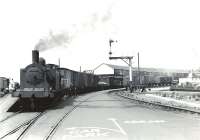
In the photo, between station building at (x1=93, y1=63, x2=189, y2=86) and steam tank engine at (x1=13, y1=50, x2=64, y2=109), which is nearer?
steam tank engine at (x1=13, y1=50, x2=64, y2=109)

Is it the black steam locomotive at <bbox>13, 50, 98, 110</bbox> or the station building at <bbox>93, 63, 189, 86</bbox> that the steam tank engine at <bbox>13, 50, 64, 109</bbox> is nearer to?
the black steam locomotive at <bbox>13, 50, 98, 110</bbox>

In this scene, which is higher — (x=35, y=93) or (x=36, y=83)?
(x=36, y=83)

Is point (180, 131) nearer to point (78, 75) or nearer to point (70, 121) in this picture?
point (70, 121)

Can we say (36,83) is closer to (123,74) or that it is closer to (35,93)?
(35,93)

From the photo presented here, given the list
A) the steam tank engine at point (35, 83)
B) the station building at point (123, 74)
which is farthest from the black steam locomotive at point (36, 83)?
the station building at point (123, 74)

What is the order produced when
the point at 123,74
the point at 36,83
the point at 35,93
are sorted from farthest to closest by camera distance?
the point at 123,74 → the point at 36,83 → the point at 35,93

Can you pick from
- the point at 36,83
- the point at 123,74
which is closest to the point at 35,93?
the point at 36,83

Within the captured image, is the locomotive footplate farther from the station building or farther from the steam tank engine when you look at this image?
the station building

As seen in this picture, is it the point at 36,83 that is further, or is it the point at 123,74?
the point at 123,74

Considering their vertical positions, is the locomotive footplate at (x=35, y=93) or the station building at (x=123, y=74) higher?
the station building at (x=123, y=74)

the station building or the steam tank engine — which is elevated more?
the station building

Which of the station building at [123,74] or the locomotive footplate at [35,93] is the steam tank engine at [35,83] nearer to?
the locomotive footplate at [35,93]

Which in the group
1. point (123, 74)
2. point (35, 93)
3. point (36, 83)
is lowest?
point (35, 93)

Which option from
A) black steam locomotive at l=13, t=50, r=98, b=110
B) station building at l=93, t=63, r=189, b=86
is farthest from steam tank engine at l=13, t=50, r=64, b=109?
station building at l=93, t=63, r=189, b=86
